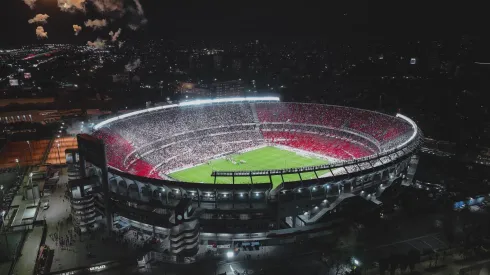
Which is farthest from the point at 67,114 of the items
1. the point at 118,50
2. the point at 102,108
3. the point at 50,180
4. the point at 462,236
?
the point at 118,50

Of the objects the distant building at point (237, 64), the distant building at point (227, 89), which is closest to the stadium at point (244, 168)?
the distant building at point (227, 89)

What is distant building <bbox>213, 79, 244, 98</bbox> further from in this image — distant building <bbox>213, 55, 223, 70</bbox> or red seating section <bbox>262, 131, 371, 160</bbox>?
red seating section <bbox>262, 131, 371, 160</bbox>

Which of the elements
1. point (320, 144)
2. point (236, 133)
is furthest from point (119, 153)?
point (320, 144)

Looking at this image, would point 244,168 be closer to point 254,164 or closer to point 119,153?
point 254,164

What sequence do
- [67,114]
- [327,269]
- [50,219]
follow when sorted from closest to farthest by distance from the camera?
[327,269] → [50,219] → [67,114]

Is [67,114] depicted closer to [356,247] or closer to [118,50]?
[356,247]
